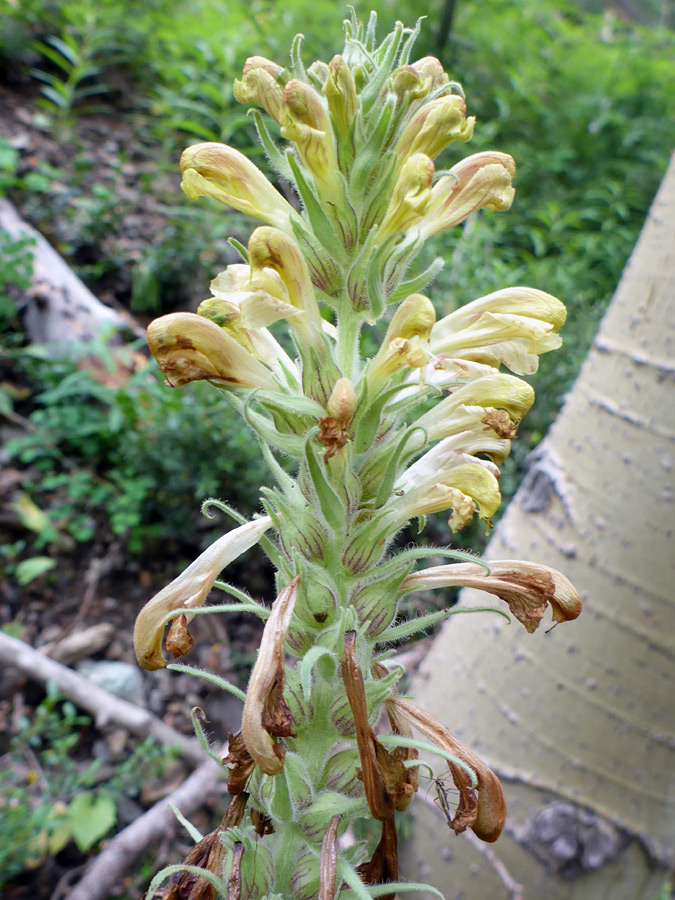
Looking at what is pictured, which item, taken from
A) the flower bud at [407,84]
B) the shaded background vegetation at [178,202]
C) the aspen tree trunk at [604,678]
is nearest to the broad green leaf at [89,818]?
the shaded background vegetation at [178,202]

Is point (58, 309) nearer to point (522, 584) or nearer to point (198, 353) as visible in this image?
point (198, 353)

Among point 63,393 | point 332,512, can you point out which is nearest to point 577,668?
point 332,512

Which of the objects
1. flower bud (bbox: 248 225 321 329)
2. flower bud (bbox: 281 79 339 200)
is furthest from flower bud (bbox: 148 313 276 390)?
flower bud (bbox: 281 79 339 200)

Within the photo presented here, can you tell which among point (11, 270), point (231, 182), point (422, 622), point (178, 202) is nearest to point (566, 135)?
point (178, 202)

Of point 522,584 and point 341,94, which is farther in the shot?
point 522,584

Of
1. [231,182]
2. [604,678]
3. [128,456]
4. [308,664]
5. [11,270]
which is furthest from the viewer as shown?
[11,270]

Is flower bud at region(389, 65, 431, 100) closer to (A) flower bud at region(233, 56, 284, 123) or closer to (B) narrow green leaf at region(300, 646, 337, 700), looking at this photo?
(A) flower bud at region(233, 56, 284, 123)
